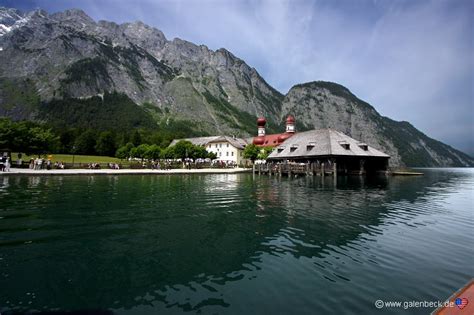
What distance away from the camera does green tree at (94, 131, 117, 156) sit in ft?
412

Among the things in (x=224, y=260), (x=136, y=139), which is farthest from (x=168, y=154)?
(x=224, y=260)

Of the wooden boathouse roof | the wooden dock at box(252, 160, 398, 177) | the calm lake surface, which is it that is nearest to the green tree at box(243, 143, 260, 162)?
the wooden boathouse roof

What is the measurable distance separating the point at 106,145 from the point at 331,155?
351 feet

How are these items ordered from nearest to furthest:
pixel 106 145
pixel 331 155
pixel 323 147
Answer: pixel 331 155
pixel 323 147
pixel 106 145

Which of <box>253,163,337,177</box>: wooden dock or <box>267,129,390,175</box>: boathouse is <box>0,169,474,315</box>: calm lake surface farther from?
<box>267,129,390,175</box>: boathouse

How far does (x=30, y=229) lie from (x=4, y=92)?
24920 centimetres

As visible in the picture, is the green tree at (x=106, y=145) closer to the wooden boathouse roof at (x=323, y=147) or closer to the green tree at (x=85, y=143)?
the green tree at (x=85, y=143)

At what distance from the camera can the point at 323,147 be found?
194 feet

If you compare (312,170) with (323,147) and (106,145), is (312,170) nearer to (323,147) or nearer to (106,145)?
(323,147)

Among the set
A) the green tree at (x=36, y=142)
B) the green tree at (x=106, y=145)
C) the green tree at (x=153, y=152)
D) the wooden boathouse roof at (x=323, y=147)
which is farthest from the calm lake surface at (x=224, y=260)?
the green tree at (x=106, y=145)

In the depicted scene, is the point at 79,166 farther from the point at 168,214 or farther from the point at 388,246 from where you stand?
the point at 388,246

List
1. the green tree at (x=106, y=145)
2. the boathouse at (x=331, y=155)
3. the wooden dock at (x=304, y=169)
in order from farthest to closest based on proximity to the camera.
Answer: the green tree at (x=106, y=145), the boathouse at (x=331, y=155), the wooden dock at (x=304, y=169)

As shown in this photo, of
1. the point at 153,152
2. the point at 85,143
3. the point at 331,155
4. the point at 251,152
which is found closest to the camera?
the point at 331,155

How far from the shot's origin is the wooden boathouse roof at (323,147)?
5750 centimetres
